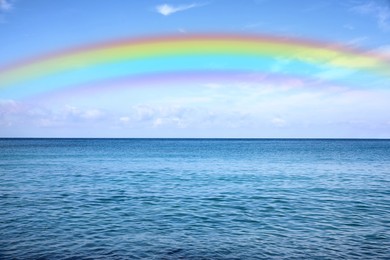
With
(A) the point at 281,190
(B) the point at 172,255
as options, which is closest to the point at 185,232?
(B) the point at 172,255

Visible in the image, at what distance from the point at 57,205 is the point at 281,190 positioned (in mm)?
19608

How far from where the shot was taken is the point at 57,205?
1030 inches

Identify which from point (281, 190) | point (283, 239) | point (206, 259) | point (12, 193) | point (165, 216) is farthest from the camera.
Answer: point (281, 190)

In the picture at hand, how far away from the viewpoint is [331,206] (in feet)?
86.0

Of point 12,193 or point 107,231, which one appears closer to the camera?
point 107,231

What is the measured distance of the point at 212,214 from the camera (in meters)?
23.4

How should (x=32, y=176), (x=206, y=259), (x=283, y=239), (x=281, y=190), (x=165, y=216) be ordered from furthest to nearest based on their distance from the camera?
(x=32, y=176) → (x=281, y=190) → (x=165, y=216) → (x=283, y=239) → (x=206, y=259)

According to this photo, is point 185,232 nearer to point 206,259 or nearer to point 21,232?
point 206,259

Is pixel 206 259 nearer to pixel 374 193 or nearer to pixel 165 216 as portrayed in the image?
pixel 165 216

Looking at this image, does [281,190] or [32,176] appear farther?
[32,176]

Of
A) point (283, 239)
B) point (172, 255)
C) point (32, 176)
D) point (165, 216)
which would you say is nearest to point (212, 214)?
point (165, 216)

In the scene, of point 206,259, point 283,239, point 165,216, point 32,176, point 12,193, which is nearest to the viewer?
point 206,259

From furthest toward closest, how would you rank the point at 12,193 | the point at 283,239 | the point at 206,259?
the point at 12,193 < the point at 283,239 < the point at 206,259

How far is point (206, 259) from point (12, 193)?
23.2 m
